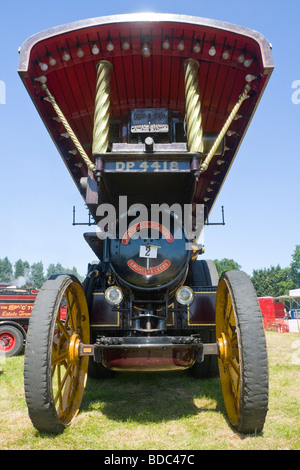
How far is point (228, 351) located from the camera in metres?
2.50

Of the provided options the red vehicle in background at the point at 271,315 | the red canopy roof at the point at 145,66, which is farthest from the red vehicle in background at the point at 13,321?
the red vehicle in background at the point at 271,315

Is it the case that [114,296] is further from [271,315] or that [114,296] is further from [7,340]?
[271,315]

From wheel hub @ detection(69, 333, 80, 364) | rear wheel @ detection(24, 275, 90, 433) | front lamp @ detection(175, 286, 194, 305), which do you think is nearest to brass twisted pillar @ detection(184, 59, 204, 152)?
front lamp @ detection(175, 286, 194, 305)

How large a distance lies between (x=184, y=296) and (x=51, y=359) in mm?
1220

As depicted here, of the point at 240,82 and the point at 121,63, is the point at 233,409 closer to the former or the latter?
the point at 240,82

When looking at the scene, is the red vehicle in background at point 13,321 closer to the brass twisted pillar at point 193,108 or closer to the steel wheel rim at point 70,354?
the steel wheel rim at point 70,354

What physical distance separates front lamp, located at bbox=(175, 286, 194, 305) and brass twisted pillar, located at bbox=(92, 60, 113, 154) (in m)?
1.36

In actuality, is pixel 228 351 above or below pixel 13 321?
above

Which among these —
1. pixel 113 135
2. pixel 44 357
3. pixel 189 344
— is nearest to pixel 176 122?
pixel 113 135

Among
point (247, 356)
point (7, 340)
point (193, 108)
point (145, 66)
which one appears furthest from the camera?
point (7, 340)

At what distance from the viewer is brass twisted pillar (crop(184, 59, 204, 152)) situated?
10.1 ft

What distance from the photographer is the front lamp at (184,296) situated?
119 inches

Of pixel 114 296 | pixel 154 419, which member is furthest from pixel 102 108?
pixel 154 419

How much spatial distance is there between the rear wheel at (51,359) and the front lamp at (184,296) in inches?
33.1
